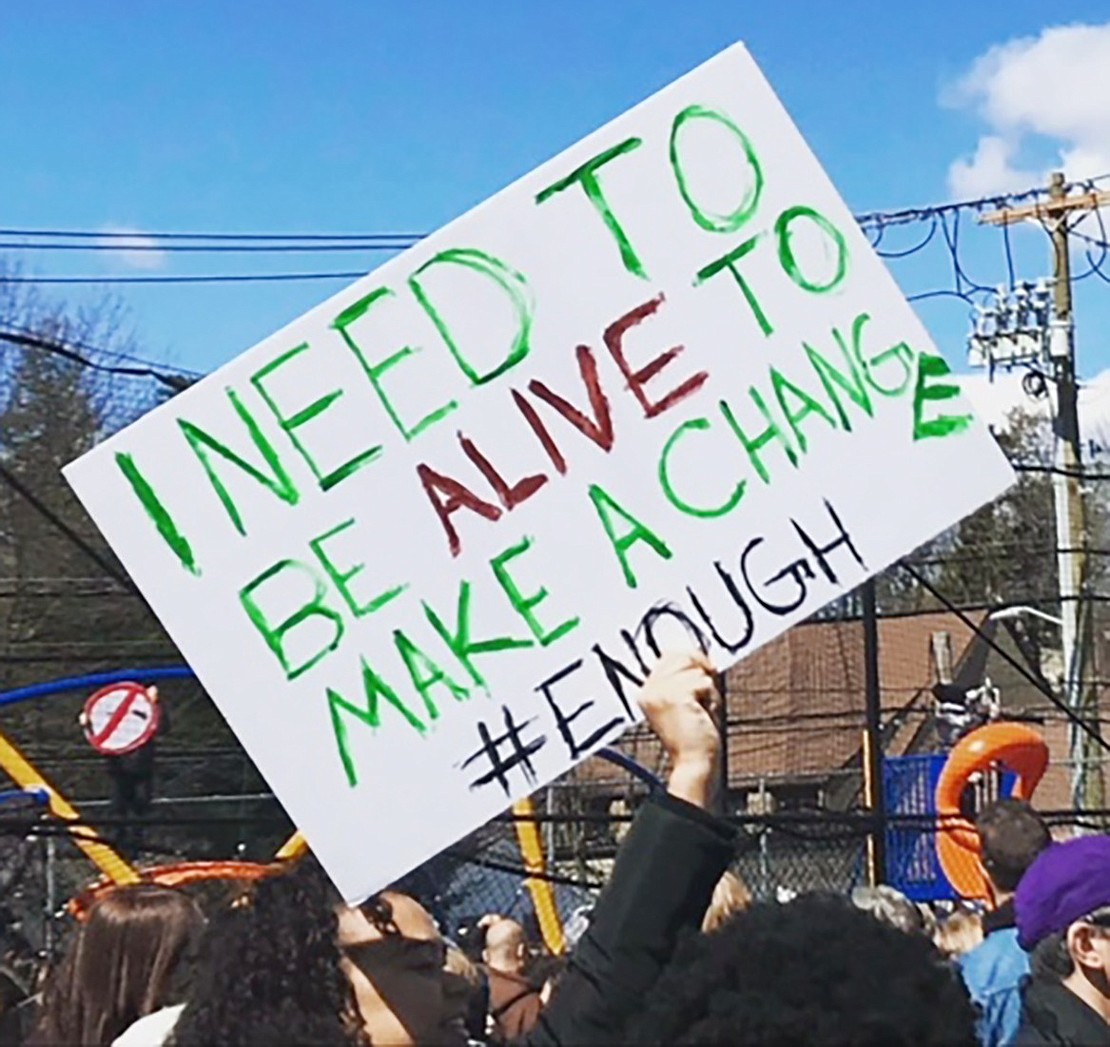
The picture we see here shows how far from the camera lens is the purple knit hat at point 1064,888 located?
9.83 ft

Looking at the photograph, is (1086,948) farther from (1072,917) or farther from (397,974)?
(397,974)

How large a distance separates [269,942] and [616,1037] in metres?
0.47

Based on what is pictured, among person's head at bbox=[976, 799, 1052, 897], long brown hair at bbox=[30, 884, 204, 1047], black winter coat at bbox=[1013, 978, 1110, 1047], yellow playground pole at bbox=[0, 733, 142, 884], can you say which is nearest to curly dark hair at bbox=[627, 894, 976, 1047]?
black winter coat at bbox=[1013, 978, 1110, 1047]

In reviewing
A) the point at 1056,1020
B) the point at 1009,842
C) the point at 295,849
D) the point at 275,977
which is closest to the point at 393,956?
the point at 275,977

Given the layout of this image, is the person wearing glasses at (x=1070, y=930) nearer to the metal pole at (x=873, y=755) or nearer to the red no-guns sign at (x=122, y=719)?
the metal pole at (x=873, y=755)

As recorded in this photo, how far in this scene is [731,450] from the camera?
8.46 feet

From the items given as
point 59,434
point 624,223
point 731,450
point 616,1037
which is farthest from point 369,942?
point 59,434

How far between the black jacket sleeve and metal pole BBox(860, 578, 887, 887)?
548cm

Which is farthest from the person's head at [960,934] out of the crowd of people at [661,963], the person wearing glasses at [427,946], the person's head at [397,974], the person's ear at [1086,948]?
the person's head at [397,974]

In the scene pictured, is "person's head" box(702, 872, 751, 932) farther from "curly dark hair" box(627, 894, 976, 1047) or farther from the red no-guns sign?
the red no-guns sign

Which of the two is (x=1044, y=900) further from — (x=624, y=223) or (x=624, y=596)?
(x=624, y=223)

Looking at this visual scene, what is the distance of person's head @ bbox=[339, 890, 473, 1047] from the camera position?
7.80ft

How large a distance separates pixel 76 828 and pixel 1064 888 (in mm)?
4740

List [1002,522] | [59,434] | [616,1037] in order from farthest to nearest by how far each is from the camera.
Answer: [1002,522], [59,434], [616,1037]
